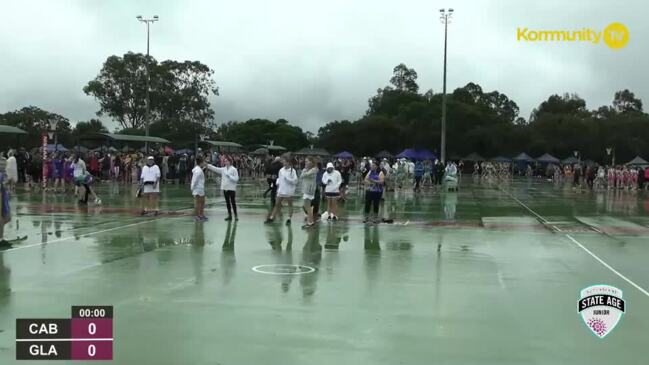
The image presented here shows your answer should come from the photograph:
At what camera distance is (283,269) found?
32.0 feet

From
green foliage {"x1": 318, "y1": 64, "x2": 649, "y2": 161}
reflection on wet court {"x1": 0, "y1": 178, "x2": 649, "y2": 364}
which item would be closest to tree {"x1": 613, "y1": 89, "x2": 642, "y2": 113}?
green foliage {"x1": 318, "y1": 64, "x2": 649, "y2": 161}

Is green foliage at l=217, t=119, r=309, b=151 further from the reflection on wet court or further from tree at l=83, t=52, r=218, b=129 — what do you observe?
the reflection on wet court

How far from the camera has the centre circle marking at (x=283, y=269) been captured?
9438 mm

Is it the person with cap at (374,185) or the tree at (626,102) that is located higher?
the tree at (626,102)

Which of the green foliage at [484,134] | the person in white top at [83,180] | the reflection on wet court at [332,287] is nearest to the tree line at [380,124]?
the green foliage at [484,134]

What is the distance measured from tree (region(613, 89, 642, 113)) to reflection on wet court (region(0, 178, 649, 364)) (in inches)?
4573

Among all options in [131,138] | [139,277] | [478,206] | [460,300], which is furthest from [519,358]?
[131,138]

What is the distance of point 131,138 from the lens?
136 feet

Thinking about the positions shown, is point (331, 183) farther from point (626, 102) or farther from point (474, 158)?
point (626, 102)

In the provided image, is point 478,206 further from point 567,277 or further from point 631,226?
point 567,277

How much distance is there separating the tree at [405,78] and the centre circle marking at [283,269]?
4114 inches

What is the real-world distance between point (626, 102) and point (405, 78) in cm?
4412

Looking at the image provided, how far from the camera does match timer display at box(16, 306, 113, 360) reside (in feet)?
18.1

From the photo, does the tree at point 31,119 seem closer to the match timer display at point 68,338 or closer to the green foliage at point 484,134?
the green foliage at point 484,134
